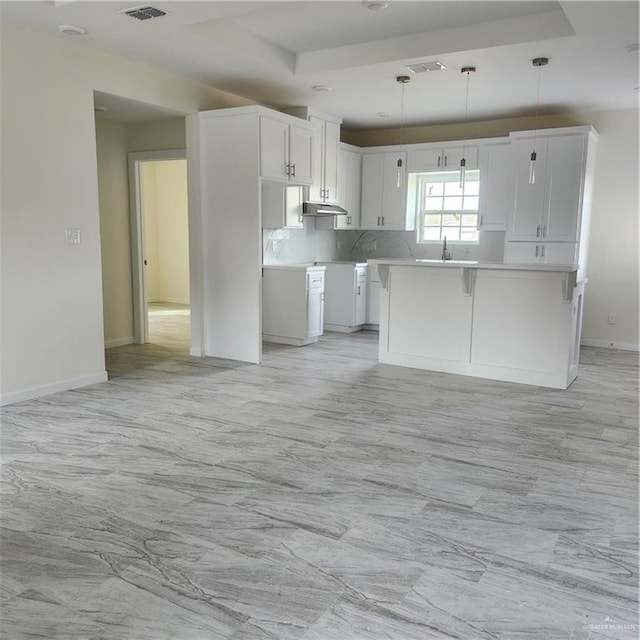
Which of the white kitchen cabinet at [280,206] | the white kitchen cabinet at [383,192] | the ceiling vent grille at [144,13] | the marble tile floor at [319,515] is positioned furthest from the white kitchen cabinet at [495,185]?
the ceiling vent grille at [144,13]

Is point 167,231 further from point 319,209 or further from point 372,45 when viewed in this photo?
point 372,45

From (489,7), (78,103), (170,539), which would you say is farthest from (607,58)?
(170,539)

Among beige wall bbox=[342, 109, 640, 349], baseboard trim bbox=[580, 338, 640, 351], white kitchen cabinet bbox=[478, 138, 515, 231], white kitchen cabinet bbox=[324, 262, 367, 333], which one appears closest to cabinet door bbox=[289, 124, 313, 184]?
white kitchen cabinet bbox=[324, 262, 367, 333]

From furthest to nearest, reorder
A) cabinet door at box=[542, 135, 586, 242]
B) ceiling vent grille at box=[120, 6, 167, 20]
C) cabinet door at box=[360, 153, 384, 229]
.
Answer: cabinet door at box=[360, 153, 384, 229], cabinet door at box=[542, 135, 586, 242], ceiling vent grille at box=[120, 6, 167, 20]

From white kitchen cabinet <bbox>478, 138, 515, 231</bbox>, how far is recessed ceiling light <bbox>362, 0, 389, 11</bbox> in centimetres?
321

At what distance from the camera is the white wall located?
406 centimetres

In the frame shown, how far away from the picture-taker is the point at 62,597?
6.60 feet

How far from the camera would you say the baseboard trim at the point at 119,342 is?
6365mm

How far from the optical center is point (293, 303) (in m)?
6.49

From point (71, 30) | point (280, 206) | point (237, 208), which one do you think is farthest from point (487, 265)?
point (71, 30)

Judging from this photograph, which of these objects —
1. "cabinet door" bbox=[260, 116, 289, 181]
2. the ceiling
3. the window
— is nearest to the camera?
the ceiling

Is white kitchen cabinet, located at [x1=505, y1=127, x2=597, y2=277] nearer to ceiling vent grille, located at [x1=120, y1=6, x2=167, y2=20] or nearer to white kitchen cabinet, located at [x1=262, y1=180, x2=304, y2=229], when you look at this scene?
white kitchen cabinet, located at [x1=262, y1=180, x2=304, y2=229]

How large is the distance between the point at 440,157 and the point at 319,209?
1775 mm

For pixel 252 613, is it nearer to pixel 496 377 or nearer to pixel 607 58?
pixel 496 377
